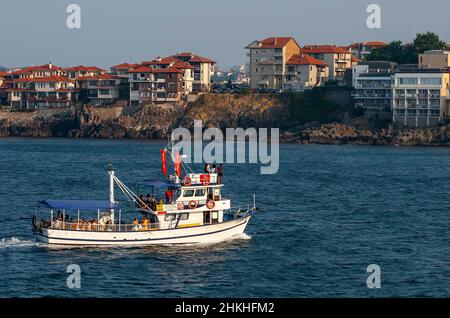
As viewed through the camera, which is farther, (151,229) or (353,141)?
(353,141)

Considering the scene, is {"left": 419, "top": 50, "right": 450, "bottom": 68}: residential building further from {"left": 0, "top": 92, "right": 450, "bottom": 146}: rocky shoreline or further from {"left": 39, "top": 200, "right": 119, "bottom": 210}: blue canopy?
{"left": 39, "top": 200, "right": 119, "bottom": 210}: blue canopy

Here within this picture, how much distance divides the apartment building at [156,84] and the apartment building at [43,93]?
645 inches

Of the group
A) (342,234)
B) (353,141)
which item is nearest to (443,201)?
(342,234)

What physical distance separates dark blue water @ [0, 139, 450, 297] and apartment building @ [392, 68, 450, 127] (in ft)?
137

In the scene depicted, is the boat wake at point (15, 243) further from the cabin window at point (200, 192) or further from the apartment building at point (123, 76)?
the apartment building at point (123, 76)

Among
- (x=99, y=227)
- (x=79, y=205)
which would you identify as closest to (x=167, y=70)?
(x=79, y=205)

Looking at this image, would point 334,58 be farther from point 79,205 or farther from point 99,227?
point 99,227

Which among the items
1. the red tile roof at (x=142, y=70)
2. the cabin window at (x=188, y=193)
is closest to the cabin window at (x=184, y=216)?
the cabin window at (x=188, y=193)

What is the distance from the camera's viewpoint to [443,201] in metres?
72.5

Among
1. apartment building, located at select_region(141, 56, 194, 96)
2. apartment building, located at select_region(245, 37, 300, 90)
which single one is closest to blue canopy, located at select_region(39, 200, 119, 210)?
apartment building, located at select_region(141, 56, 194, 96)

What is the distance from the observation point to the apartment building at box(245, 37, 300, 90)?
16888cm
